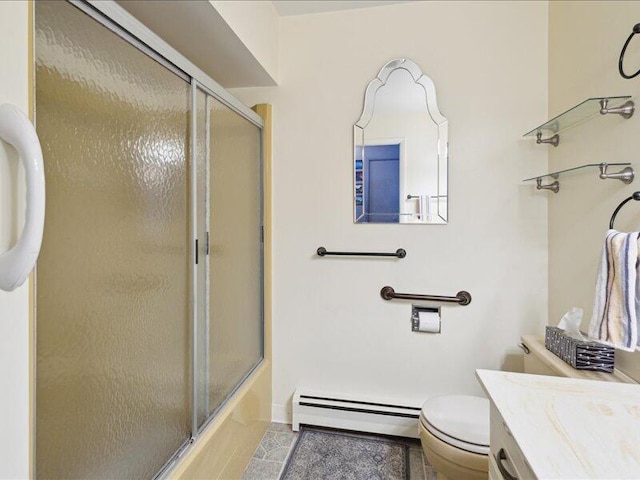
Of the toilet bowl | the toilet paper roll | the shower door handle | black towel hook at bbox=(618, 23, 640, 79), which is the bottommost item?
the toilet bowl

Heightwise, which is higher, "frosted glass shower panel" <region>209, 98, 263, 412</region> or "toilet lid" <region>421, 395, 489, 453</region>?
"frosted glass shower panel" <region>209, 98, 263, 412</region>

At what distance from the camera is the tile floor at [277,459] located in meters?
1.66

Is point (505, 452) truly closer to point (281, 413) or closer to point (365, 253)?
point (365, 253)

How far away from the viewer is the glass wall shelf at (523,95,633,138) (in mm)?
1218

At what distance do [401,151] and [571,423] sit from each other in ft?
4.80

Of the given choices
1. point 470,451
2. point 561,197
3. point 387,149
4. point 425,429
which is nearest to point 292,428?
point 425,429

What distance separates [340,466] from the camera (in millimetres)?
1711

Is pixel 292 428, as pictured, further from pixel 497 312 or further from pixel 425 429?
pixel 497 312

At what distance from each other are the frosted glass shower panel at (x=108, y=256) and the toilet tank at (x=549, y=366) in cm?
141

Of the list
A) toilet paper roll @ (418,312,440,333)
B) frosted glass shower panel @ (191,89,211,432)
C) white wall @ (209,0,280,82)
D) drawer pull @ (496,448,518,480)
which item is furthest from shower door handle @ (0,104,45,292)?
toilet paper roll @ (418,312,440,333)

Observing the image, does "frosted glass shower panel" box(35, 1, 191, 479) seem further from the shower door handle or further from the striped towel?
the striped towel

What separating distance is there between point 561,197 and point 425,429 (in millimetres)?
1249

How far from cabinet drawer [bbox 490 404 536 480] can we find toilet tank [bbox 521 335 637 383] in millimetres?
532

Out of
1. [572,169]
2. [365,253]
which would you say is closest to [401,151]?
[365,253]
